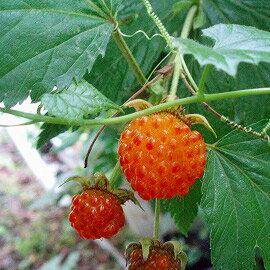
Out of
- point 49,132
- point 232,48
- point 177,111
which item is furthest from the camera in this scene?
point 49,132

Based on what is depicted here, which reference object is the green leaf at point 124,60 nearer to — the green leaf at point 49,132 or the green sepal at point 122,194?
the green leaf at point 49,132

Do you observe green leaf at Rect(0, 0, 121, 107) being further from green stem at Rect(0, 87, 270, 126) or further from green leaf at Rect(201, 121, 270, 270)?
green leaf at Rect(201, 121, 270, 270)

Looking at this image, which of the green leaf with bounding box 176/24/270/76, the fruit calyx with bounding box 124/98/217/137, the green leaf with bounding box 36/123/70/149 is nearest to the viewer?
the green leaf with bounding box 176/24/270/76

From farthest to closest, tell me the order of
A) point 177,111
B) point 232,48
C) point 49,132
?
point 49,132, point 177,111, point 232,48

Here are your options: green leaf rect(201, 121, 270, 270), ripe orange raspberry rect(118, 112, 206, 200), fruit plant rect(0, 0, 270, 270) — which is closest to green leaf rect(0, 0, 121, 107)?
fruit plant rect(0, 0, 270, 270)

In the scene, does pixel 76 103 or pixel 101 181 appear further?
pixel 101 181

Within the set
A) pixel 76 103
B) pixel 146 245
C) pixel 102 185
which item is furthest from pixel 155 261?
pixel 76 103

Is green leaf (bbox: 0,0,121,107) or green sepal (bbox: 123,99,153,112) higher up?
green leaf (bbox: 0,0,121,107)

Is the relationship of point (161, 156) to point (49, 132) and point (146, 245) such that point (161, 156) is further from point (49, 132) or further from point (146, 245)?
point (49, 132)
